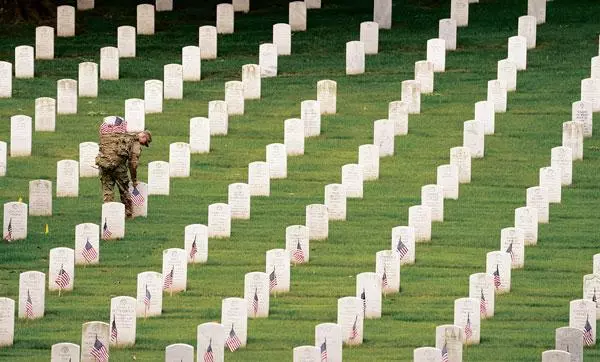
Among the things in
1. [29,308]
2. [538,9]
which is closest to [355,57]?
[538,9]

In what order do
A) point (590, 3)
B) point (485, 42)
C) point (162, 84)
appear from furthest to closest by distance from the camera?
point (590, 3)
point (485, 42)
point (162, 84)

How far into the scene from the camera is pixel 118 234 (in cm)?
2359

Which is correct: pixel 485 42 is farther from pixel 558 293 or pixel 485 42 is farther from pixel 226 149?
pixel 558 293

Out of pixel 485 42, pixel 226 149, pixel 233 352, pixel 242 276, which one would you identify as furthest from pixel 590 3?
pixel 233 352

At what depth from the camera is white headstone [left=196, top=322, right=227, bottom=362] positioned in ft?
60.3

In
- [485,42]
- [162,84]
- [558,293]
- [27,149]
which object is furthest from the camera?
[485,42]

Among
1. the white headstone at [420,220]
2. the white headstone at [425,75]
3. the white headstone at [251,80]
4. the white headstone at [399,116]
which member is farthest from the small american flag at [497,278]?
the white headstone at [251,80]

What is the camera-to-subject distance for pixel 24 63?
3184cm

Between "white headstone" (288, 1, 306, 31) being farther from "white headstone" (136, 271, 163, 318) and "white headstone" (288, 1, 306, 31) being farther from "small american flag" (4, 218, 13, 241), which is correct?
"white headstone" (136, 271, 163, 318)

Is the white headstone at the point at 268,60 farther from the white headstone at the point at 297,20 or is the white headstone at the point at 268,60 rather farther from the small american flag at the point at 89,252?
the small american flag at the point at 89,252

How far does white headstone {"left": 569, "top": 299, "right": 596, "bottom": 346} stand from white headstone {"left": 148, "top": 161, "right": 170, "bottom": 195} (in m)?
7.21

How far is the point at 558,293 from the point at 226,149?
7.56 metres

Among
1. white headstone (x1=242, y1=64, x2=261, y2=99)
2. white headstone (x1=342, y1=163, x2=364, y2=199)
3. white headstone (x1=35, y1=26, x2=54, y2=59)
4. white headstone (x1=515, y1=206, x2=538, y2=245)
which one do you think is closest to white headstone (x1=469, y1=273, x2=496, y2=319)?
white headstone (x1=515, y1=206, x2=538, y2=245)

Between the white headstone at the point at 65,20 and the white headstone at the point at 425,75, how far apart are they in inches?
264
